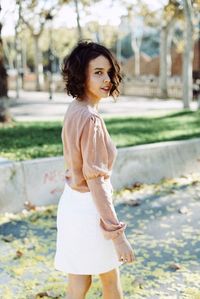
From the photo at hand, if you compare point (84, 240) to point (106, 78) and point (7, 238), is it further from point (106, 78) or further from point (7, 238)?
point (7, 238)

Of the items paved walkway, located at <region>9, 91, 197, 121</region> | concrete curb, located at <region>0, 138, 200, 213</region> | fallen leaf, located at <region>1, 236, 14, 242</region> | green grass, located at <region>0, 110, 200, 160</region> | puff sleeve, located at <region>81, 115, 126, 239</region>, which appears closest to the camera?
puff sleeve, located at <region>81, 115, 126, 239</region>

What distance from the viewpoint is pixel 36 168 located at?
19.0ft

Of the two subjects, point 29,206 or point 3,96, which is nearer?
point 29,206

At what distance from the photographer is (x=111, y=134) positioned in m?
8.71

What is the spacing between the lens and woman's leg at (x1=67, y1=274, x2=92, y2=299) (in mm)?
2592

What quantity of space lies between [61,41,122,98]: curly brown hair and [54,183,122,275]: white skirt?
51 cm

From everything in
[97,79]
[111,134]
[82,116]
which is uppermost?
[97,79]

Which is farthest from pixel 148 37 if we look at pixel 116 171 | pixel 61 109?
pixel 116 171

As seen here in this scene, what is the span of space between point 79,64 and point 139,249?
95.7 inches

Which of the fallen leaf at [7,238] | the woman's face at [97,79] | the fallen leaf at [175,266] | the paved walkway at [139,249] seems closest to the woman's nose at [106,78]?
the woman's face at [97,79]

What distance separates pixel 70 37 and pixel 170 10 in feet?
146

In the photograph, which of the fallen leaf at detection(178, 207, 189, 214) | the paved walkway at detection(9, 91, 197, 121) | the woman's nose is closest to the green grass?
the fallen leaf at detection(178, 207, 189, 214)

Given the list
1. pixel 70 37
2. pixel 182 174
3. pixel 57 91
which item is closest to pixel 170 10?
pixel 182 174

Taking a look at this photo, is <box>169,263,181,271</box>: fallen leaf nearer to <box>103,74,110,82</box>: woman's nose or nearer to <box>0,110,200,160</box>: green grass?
<box>103,74,110,82</box>: woman's nose
